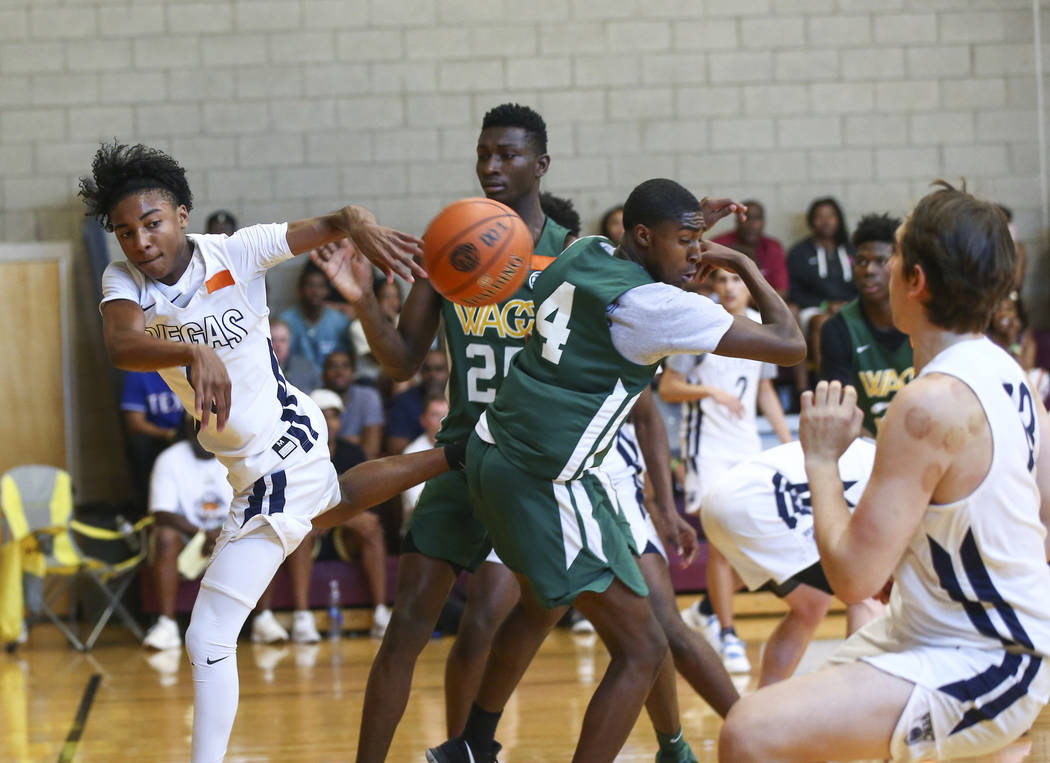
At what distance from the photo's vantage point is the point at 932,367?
2.45m

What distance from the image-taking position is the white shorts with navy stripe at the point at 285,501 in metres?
3.50

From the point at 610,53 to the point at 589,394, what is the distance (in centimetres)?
719

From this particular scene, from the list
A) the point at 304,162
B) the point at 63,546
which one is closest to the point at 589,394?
the point at 63,546

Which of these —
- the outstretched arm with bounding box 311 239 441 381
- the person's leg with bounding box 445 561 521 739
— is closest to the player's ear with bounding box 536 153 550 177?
the outstretched arm with bounding box 311 239 441 381

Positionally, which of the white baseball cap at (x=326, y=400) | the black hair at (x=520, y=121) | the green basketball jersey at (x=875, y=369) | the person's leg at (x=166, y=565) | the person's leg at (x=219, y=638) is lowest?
the person's leg at (x=166, y=565)

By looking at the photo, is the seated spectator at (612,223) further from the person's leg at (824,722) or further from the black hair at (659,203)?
the person's leg at (824,722)

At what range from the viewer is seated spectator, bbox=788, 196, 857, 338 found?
9.55 metres

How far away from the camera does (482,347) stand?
3840 mm

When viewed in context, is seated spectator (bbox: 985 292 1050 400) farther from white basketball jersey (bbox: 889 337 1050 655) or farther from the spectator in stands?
white basketball jersey (bbox: 889 337 1050 655)

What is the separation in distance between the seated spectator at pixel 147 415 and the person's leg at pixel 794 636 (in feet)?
17.3

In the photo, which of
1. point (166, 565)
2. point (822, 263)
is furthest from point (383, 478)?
point (822, 263)

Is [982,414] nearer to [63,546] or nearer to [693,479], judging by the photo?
[693,479]

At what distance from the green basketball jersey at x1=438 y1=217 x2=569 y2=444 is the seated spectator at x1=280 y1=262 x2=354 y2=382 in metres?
5.36

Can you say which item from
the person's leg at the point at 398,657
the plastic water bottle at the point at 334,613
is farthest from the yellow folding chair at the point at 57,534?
the person's leg at the point at 398,657
